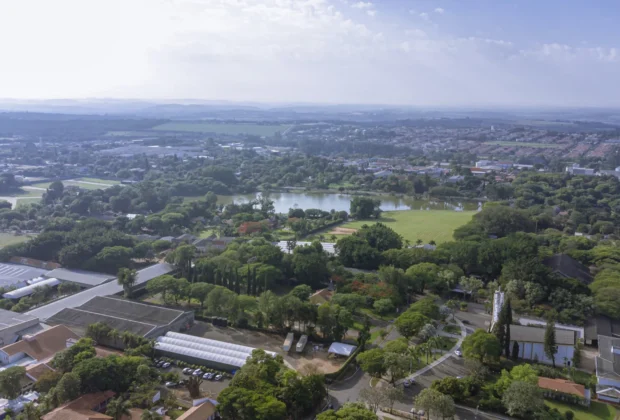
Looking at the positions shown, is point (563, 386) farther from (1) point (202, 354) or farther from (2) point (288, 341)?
(1) point (202, 354)

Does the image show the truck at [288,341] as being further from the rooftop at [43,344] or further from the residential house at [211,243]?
the residential house at [211,243]

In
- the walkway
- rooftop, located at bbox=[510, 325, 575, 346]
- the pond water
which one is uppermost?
rooftop, located at bbox=[510, 325, 575, 346]

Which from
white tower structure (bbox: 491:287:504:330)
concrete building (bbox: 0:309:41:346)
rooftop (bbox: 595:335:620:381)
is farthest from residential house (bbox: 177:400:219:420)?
rooftop (bbox: 595:335:620:381)

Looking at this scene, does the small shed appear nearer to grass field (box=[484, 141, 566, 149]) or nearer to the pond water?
the pond water

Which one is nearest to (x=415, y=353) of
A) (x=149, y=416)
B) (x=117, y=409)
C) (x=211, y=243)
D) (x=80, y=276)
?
(x=149, y=416)

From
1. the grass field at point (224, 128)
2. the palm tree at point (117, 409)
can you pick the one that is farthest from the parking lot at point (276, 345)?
the grass field at point (224, 128)

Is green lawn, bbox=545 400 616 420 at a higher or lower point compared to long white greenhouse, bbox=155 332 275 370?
lower
